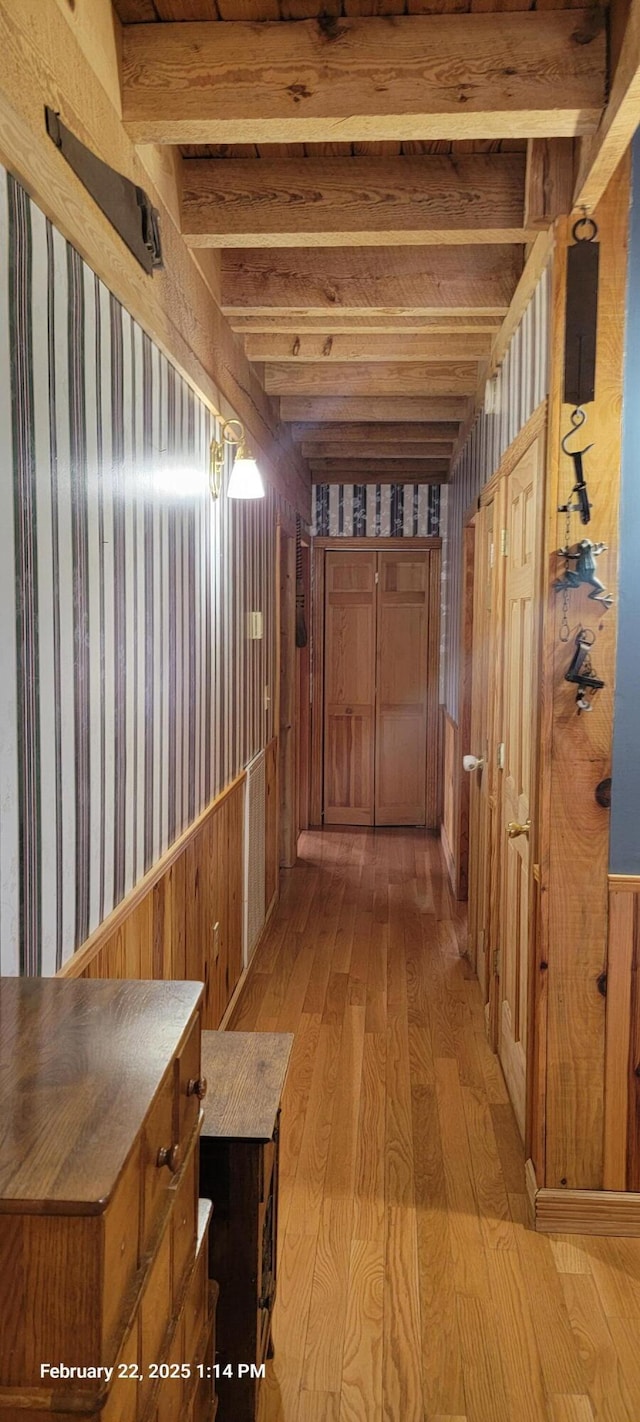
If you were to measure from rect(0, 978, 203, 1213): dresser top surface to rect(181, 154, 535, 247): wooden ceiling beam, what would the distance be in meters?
2.11

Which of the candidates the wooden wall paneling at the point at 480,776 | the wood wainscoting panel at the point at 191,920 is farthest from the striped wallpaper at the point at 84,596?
the wooden wall paneling at the point at 480,776

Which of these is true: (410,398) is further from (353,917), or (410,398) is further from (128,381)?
(128,381)

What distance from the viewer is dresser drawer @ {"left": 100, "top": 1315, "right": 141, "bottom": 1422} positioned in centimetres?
79

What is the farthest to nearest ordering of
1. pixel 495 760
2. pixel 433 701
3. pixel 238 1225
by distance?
1. pixel 433 701
2. pixel 495 760
3. pixel 238 1225

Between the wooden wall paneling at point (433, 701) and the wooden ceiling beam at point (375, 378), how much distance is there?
274cm

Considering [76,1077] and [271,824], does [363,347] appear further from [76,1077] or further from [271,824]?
[76,1077]

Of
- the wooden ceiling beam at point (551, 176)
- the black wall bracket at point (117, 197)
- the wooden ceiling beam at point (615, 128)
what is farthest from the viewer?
the wooden ceiling beam at point (551, 176)

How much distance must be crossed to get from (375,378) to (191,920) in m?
2.55

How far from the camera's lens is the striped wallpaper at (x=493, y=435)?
264 centimetres

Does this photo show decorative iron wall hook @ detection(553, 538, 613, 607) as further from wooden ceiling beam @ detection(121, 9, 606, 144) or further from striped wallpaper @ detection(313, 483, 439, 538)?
striped wallpaper @ detection(313, 483, 439, 538)

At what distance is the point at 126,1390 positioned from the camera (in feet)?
2.78

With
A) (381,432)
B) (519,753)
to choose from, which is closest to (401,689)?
(381,432)

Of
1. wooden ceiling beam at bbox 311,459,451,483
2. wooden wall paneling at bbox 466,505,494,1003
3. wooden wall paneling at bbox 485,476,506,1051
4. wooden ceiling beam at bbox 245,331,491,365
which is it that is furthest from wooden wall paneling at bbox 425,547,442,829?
wooden wall paneling at bbox 485,476,506,1051

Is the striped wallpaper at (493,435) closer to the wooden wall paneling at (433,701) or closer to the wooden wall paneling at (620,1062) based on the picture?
the wooden wall paneling at (433,701)
